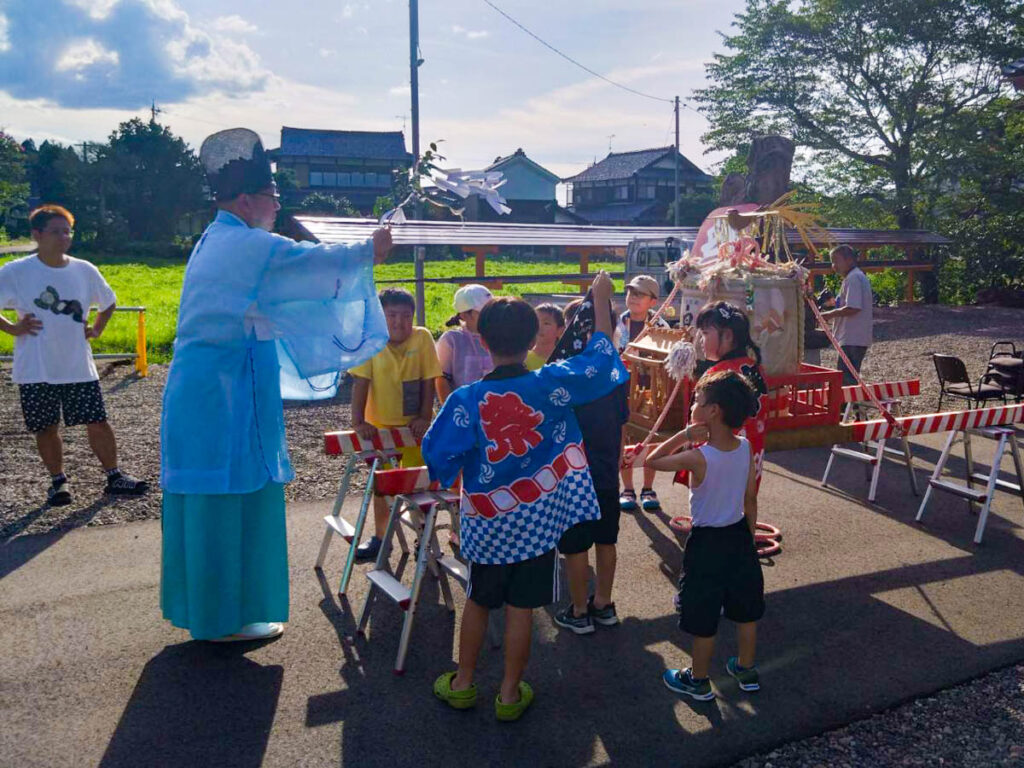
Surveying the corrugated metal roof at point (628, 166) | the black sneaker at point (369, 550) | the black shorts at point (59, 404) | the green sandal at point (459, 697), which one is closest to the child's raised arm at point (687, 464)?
the green sandal at point (459, 697)

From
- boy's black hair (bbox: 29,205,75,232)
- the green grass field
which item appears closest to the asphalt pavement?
boy's black hair (bbox: 29,205,75,232)

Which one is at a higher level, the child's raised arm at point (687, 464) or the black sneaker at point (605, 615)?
the child's raised arm at point (687, 464)

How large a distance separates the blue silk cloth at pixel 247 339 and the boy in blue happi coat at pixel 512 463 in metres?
0.91

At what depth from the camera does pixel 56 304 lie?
19.1 ft

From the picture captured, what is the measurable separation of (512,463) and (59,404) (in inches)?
169

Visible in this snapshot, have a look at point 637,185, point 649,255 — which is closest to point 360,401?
point 649,255

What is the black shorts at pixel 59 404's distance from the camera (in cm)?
578

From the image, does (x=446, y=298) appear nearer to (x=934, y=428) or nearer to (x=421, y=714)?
(x=934, y=428)

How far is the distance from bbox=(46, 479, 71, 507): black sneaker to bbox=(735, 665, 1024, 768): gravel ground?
4.97 meters

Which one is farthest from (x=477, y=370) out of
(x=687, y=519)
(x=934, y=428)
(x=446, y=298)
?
(x=446, y=298)

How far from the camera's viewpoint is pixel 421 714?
3324mm

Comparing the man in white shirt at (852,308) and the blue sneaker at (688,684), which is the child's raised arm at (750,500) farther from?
the man in white shirt at (852,308)

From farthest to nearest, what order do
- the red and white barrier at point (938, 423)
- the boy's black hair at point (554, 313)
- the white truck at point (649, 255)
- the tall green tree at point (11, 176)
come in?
1. the tall green tree at point (11, 176)
2. the white truck at point (649, 255)
3. the red and white barrier at point (938, 423)
4. the boy's black hair at point (554, 313)

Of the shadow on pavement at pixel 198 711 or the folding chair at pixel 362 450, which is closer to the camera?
the shadow on pavement at pixel 198 711
